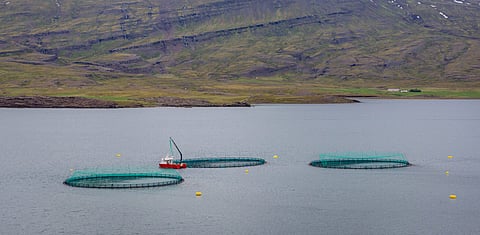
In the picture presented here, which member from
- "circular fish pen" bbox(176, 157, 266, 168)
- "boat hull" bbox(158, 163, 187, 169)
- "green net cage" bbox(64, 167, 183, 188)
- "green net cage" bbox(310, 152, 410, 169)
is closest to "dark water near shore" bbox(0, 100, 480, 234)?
"green net cage" bbox(64, 167, 183, 188)

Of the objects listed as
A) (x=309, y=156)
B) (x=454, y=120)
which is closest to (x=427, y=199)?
(x=309, y=156)

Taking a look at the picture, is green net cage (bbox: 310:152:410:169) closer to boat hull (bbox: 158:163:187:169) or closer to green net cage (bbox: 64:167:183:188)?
boat hull (bbox: 158:163:187:169)

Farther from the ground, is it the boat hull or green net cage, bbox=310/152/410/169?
green net cage, bbox=310/152/410/169

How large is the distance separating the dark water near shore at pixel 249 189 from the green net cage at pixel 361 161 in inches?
99.0

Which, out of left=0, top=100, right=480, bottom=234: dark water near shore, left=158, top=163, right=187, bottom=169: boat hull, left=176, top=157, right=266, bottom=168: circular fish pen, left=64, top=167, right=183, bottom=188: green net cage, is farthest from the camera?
left=176, top=157, right=266, bottom=168: circular fish pen

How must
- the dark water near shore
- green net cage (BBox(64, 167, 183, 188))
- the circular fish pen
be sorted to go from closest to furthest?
the dark water near shore → green net cage (BBox(64, 167, 183, 188)) → the circular fish pen

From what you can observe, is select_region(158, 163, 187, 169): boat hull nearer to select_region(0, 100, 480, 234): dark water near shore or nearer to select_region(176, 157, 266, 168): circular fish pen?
select_region(176, 157, 266, 168): circular fish pen

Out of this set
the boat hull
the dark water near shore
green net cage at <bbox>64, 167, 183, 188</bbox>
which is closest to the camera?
the dark water near shore

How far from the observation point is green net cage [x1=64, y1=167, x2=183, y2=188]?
72500 mm

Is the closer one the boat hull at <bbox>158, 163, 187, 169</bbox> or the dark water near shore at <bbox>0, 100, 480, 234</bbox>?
the dark water near shore at <bbox>0, 100, 480, 234</bbox>

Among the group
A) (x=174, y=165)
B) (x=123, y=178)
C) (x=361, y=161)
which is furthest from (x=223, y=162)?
(x=361, y=161)

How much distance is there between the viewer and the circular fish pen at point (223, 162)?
285ft

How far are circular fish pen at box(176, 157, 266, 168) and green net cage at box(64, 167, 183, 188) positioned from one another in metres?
6.02

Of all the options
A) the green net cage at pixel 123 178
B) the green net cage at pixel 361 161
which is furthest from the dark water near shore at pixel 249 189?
the green net cage at pixel 361 161
